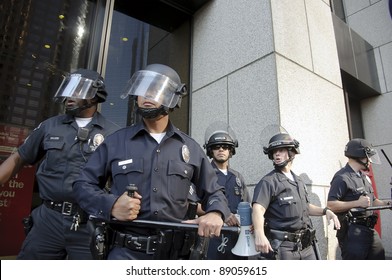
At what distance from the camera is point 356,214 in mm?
3730

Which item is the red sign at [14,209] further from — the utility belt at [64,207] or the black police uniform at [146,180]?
the black police uniform at [146,180]

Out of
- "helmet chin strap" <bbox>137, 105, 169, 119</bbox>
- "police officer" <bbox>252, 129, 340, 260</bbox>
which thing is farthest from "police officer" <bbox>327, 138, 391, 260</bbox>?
"helmet chin strap" <bbox>137, 105, 169, 119</bbox>

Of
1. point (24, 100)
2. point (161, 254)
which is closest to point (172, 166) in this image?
point (161, 254)

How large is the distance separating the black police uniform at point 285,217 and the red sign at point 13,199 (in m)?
2.87

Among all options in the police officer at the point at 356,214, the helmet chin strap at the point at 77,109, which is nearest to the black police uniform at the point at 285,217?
the police officer at the point at 356,214

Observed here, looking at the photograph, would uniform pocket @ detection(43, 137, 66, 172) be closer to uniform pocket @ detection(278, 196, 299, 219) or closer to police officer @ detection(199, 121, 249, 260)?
police officer @ detection(199, 121, 249, 260)

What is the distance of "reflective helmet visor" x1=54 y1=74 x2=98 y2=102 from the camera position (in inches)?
102

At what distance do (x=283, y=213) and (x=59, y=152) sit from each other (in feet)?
7.48

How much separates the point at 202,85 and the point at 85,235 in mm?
3815

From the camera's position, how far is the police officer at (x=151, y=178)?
174 cm

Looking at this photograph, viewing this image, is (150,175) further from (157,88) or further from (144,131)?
(157,88)

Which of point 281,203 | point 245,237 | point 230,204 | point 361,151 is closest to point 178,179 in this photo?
point 245,237

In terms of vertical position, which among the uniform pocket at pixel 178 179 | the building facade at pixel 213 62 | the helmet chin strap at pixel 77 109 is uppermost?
the building facade at pixel 213 62

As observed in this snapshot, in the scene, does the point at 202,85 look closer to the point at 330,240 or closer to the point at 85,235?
the point at 330,240
